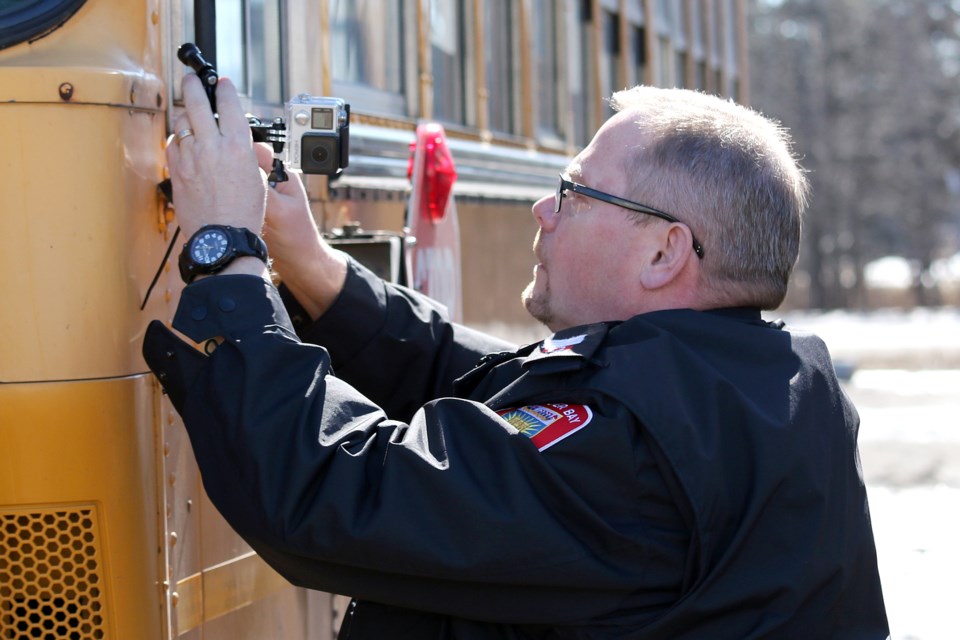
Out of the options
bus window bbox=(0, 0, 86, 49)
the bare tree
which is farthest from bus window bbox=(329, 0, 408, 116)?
the bare tree

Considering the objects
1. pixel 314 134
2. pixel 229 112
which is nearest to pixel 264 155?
pixel 314 134

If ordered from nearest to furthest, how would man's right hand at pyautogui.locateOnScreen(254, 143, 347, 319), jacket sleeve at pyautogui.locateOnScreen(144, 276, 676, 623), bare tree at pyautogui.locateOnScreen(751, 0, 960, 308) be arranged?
jacket sleeve at pyautogui.locateOnScreen(144, 276, 676, 623) < man's right hand at pyautogui.locateOnScreen(254, 143, 347, 319) < bare tree at pyautogui.locateOnScreen(751, 0, 960, 308)

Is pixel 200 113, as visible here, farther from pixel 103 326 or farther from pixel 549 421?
pixel 549 421

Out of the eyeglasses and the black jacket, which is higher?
the eyeglasses

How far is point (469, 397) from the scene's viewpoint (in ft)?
6.08

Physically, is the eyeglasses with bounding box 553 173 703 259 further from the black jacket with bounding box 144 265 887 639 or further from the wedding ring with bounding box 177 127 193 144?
the wedding ring with bounding box 177 127 193 144

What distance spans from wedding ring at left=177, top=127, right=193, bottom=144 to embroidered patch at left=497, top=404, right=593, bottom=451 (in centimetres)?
54

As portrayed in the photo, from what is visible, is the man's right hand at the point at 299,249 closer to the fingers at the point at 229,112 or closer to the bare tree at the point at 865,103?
the fingers at the point at 229,112

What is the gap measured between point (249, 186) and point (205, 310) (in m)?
0.19

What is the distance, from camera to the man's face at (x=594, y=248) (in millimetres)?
1785

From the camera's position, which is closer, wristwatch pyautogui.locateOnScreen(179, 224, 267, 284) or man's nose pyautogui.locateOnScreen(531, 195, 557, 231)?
wristwatch pyautogui.locateOnScreen(179, 224, 267, 284)

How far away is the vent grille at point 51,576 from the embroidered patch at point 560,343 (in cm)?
60

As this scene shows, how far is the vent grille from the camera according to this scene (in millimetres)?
1603

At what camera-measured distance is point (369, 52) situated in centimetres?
279
